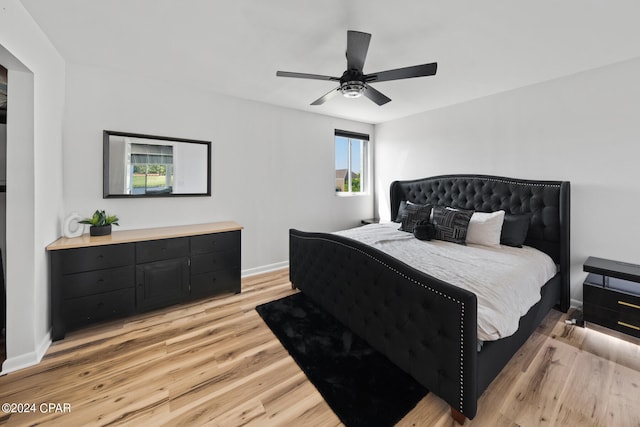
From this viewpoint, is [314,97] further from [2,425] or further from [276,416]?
[2,425]

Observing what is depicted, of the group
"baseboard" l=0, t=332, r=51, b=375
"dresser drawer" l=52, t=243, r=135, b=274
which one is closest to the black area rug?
"dresser drawer" l=52, t=243, r=135, b=274

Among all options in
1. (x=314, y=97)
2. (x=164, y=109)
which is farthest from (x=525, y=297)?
(x=164, y=109)

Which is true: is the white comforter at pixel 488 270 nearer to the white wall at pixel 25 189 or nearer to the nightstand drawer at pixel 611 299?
the nightstand drawer at pixel 611 299

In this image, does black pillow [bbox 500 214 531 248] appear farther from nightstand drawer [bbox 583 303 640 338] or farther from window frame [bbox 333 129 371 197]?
window frame [bbox 333 129 371 197]

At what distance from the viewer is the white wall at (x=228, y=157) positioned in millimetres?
2617

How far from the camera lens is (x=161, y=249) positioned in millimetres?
2631

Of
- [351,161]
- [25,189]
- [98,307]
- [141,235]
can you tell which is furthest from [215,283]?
[351,161]

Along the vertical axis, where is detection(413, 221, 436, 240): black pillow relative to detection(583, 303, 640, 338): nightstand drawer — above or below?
above

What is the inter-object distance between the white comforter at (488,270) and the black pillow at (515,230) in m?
0.10

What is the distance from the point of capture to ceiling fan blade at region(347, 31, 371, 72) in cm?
167

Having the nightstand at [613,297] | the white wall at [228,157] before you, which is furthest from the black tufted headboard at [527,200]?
the white wall at [228,157]

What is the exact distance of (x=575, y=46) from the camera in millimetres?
2166

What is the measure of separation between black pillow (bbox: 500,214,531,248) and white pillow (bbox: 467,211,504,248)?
3.3 inches

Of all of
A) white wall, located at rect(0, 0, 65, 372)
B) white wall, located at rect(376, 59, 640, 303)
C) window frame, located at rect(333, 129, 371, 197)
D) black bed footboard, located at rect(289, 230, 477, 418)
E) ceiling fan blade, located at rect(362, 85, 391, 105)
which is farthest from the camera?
window frame, located at rect(333, 129, 371, 197)
